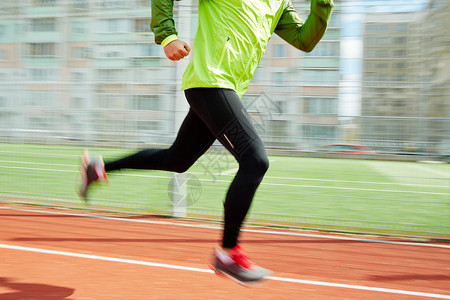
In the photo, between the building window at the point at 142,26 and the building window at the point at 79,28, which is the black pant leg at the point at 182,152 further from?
the building window at the point at 79,28

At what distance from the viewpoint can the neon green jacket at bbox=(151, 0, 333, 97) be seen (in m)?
1.77

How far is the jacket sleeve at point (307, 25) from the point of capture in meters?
1.91

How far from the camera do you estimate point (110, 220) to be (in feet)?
14.3

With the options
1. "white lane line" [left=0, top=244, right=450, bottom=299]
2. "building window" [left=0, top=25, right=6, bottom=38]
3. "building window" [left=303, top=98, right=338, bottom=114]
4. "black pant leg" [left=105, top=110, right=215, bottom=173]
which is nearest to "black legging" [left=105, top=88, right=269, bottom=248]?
"black pant leg" [left=105, top=110, right=215, bottom=173]

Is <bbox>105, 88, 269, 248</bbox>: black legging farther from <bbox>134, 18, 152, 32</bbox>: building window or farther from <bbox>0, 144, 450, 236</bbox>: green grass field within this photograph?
<bbox>134, 18, 152, 32</bbox>: building window

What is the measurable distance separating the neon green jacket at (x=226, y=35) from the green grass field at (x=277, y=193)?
86.8 inches

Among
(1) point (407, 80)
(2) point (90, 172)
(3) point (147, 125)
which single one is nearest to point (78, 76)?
(3) point (147, 125)

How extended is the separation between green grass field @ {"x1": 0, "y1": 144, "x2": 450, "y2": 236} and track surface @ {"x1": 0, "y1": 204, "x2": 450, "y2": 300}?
1.26 ft

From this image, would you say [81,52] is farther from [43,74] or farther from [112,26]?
[43,74]

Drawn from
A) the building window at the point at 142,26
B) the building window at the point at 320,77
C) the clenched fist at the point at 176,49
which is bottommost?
the building window at the point at 320,77

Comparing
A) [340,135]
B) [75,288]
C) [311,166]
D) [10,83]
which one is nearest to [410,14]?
[340,135]

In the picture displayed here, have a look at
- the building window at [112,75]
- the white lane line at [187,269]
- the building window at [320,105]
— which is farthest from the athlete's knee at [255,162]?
the building window at [112,75]

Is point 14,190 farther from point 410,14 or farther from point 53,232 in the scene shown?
point 410,14

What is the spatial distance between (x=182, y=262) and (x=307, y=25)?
5.65 ft
